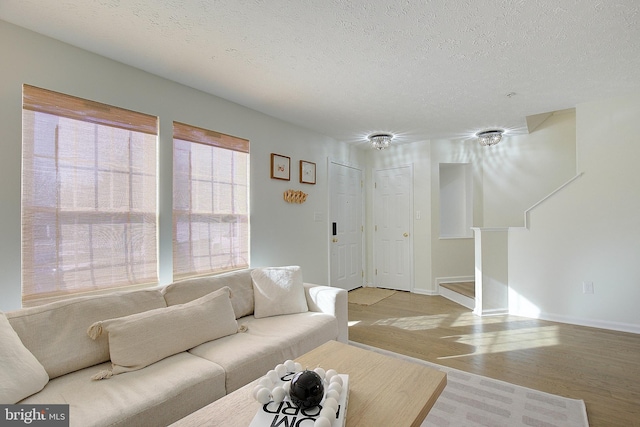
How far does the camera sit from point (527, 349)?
2.61 meters

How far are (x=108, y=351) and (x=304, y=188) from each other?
8.64ft

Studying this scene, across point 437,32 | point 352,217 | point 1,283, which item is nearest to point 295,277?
point 1,283

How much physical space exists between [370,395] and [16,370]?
1509mm

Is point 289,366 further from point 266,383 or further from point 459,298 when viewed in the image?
point 459,298

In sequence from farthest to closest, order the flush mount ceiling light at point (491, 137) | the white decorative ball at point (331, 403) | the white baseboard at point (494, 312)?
the flush mount ceiling light at point (491, 137) < the white baseboard at point (494, 312) < the white decorative ball at point (331, 403)

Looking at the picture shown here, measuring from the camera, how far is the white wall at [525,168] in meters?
4.02

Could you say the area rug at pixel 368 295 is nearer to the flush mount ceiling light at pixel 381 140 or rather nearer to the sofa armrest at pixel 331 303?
the sofa armrest at pixel 331 303

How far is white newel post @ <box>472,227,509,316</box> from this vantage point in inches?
141

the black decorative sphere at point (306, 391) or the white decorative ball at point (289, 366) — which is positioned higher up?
the black decorative sphere at point (306, 391)

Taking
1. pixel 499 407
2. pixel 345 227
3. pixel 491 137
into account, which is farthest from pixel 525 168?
pixel 499 407

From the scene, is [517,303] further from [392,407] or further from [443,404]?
[392,407]

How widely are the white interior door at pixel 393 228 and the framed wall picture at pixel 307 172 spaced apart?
5.10ft

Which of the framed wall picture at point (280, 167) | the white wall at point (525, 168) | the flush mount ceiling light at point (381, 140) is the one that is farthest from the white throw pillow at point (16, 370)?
the white wall at point (525, 168)

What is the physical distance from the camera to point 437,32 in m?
1.90
